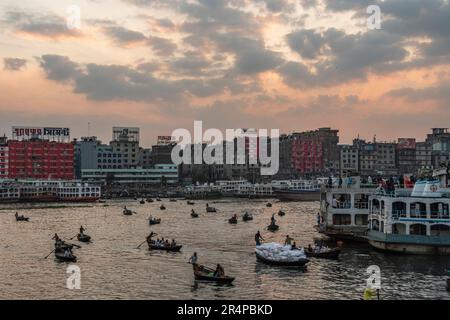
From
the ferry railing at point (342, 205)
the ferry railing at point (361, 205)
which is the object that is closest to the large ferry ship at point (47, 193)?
the ferry railing at point (342, 205)

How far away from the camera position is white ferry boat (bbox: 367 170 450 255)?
4756cm

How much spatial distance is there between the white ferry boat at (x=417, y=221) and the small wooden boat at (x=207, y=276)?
56.3ft

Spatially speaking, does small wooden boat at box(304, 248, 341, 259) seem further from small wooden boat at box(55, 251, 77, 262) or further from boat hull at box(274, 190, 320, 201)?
boat hull at box(274, 190, 320, 201)

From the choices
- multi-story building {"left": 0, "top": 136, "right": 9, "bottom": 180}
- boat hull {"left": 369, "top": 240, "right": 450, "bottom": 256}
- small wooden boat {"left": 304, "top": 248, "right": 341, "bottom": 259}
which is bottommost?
small wooden boat {"left": 304, "top": 248, "right": 341, "bottom": 259}

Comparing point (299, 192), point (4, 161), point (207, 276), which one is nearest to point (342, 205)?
point (207, 276)

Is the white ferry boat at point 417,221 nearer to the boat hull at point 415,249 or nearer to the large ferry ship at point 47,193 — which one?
the boat hull at point 415,249

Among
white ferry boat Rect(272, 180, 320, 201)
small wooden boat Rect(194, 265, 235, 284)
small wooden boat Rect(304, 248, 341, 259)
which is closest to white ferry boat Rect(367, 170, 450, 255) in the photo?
small wooden boat Rect(304, 248, 341, 259)

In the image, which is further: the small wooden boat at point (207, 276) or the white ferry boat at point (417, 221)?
the white ferry boat at point (417, 221)

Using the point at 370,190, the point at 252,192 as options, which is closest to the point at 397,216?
the point at 370,190

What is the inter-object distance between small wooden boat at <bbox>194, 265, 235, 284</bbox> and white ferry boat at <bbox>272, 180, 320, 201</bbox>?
138528 mm

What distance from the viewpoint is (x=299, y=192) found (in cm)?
17800

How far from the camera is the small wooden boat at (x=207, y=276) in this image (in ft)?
129

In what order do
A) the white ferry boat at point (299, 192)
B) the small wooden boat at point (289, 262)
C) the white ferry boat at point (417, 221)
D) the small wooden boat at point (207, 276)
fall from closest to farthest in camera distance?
the small wooden boat at point (207, 276) < the small wooden boat at point (289, 262) < the white ferry boat at point (417, 221) < the white ferry boat at point (299, 192)
